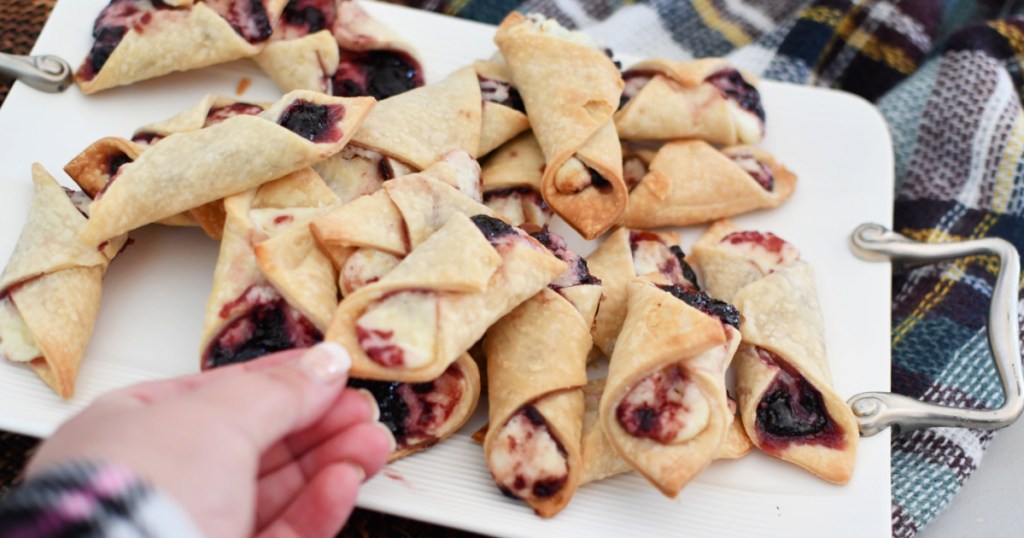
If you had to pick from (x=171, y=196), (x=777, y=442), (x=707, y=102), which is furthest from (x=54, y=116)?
(x=777, y=442)

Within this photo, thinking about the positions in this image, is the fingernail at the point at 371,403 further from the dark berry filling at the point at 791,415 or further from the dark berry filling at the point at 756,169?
the dark berry filling at the point at 756,169

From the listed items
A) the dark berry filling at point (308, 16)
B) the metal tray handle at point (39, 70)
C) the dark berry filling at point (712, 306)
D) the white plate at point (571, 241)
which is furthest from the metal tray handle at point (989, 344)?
the metal tray handle at point (39, 70)

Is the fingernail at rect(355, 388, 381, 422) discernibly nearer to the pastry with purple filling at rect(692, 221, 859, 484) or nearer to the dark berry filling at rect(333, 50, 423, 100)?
the pastry with purple filling at rect(692, 221, 859, 484)

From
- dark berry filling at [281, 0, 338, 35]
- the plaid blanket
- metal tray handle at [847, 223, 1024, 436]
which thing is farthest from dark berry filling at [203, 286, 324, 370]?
the plaid blanket

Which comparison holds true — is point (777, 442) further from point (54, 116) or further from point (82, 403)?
point (54, 116)

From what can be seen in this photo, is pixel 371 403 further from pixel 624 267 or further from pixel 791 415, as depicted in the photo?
pixel 791 415

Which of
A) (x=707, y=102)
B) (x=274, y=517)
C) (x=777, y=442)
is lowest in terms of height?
(x=777, y=442)

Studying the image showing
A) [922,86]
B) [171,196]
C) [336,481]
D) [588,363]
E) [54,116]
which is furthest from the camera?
[922,86]
